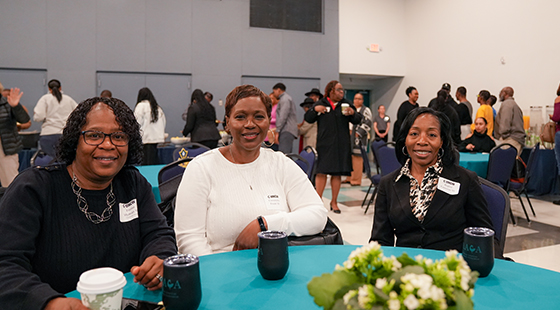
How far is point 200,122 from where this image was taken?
636 cm

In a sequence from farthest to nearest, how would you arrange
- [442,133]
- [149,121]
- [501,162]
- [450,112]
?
[149,121] → [450,112] → [501,162] → [442,133]

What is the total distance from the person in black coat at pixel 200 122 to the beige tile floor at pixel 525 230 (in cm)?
204

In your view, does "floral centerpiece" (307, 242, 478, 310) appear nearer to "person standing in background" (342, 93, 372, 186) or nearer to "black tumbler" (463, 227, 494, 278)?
"black tumbler" (463, 227, 494, 278)

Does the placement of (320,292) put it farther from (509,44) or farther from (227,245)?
(509,44)

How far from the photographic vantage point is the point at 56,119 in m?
6.29

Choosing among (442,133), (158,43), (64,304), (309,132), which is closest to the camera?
(64,304)

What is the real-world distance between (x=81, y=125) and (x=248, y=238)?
72cm

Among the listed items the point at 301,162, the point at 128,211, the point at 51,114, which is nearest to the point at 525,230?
the point at 301,162

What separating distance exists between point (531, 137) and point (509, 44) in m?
2.04

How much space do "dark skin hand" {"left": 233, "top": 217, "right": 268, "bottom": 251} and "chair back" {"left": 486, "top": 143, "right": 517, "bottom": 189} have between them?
3645mm

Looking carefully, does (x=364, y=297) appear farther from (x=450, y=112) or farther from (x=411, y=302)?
(x=450, y=112)

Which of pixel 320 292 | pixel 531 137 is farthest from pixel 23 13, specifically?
pixel 531 137

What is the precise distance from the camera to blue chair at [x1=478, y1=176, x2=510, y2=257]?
72.6 inches

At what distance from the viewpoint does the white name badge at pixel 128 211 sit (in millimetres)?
1388
